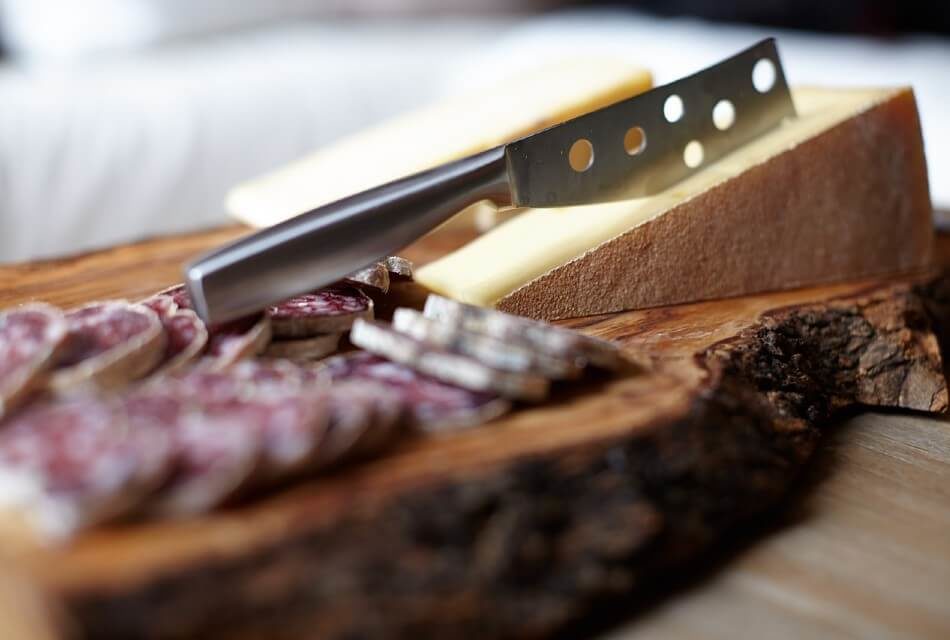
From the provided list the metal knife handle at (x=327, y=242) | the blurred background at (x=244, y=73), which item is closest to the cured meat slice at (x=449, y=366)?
the metal knife handle at (x=327, y=242)

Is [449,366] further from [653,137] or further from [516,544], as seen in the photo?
[653,137]

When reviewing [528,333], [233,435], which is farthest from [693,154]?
[233,435]

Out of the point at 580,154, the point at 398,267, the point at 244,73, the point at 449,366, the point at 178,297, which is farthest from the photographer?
the point at 244,73

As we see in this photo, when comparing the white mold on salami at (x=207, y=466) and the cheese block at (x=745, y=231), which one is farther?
the cheese block at (x=745, y=231)

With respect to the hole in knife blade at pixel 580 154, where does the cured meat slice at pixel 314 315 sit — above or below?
below

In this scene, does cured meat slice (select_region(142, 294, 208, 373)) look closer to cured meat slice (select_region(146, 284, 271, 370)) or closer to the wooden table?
cured meat slice (select_region(146, 284, 271, 370))

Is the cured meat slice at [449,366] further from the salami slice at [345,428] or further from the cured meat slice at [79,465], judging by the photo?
the cured meat slice at [79,465]

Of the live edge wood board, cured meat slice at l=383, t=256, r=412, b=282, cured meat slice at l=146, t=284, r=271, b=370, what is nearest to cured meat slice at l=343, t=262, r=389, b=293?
cured meat slice at l=383, t=256, r=412, b=282
